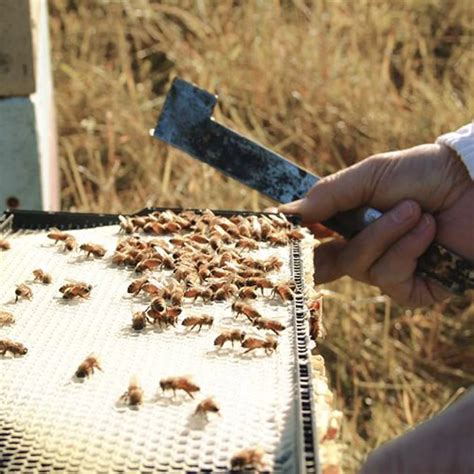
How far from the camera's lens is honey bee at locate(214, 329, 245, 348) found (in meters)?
1.79

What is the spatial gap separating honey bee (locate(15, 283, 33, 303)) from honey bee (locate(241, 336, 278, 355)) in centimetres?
53

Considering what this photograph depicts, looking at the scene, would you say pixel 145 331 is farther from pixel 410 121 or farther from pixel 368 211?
pixel 410 121

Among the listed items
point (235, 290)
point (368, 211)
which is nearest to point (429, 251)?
point (368, 211)

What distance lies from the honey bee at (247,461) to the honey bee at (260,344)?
1.22ft

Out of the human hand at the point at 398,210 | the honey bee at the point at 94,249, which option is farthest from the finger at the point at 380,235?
the honey bee at the point at 94,249

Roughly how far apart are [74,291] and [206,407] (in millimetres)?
607

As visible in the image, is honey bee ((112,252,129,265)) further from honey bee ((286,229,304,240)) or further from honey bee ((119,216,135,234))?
honey bee ((286,229,304,240))

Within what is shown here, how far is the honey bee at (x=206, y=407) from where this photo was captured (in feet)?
4.97

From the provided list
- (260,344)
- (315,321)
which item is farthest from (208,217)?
(260,344)

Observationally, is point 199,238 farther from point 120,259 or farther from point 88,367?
point 88,367

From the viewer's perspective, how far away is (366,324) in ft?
15.4

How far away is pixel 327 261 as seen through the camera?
3.22 metres

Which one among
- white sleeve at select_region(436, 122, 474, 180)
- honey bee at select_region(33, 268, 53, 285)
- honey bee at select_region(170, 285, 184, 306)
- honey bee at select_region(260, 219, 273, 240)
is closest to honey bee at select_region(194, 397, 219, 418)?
honey bee at select_region(170, 285, 184, 306)

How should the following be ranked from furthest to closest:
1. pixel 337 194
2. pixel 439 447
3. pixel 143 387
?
1. pixel 337 194
2. pixel 143 387
3. pixel 439 447
